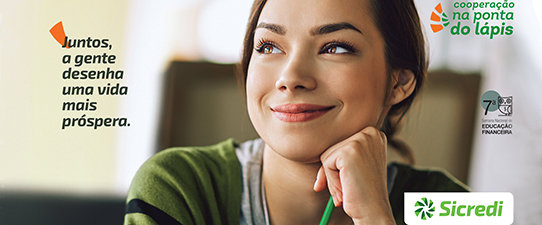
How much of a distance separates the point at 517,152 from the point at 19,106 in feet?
3.78

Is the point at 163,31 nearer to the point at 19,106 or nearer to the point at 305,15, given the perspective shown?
the point at 19,106

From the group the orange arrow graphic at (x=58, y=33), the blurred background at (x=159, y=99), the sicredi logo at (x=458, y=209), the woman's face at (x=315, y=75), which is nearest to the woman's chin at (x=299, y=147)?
the woman's face at (x=315, y=75)

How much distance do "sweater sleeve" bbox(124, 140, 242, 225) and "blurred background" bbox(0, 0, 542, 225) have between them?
0.72 feet

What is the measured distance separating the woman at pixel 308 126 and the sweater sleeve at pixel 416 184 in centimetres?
2

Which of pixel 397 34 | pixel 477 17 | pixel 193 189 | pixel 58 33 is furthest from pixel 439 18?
pixel 58 33

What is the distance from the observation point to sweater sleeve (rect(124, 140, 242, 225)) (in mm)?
717

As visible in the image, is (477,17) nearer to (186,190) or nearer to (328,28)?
(328,28)

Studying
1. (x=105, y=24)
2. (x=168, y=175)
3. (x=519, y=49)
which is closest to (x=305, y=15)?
(x=168, y=175)

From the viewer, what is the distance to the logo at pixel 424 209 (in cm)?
Answer: 81

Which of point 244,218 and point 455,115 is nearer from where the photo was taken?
point 244,218

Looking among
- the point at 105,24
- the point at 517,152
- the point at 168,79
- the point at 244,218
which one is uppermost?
the point at 105,24

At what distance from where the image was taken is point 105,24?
92 centimetres

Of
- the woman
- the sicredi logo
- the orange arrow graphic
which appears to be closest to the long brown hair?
the woman

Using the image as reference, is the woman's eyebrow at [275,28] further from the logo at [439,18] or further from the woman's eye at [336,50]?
the logo at [439,18]
